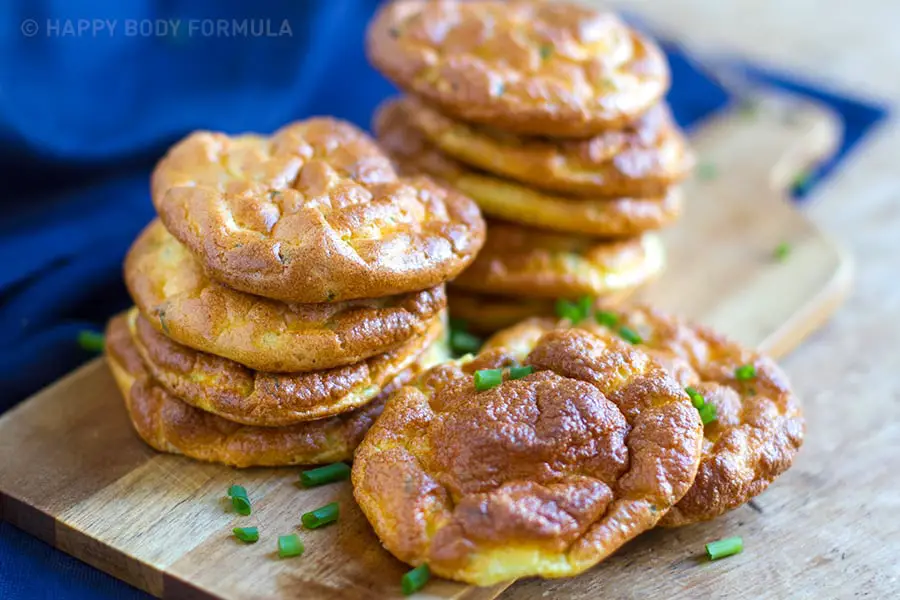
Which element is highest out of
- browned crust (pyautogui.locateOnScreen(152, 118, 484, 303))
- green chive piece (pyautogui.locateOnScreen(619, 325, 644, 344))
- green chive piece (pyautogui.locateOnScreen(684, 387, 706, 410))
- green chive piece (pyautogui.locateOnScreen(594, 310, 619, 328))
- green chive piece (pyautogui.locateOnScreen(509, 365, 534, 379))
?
browned crust (pyautogui.locateOnScreen(152, 118, 484, 303))

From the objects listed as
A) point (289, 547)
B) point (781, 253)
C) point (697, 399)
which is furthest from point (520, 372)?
point (781, 253)

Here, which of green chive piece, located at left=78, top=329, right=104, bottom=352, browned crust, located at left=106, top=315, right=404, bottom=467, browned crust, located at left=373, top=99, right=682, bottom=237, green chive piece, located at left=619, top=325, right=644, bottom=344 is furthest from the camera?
green chive piece, located at left=78, top=329, right=104, bottom=352

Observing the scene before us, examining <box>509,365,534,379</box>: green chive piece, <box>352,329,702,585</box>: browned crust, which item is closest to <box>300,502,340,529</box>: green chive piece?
<box>352,329,702,585</box>: browned crust

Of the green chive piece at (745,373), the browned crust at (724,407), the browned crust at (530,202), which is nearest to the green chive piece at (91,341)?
the browned crust at (530,202)

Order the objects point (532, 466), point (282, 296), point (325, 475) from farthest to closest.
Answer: point (325, 475) < point (282, 296) < point (532, 466)

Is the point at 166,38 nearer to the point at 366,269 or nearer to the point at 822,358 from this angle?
the point at 366,269

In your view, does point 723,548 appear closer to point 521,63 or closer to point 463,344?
point 463,344

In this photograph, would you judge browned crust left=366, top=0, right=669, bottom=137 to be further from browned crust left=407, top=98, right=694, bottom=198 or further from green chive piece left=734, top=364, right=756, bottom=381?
green chive piece left=734, top=364, right=756, bottom=381
